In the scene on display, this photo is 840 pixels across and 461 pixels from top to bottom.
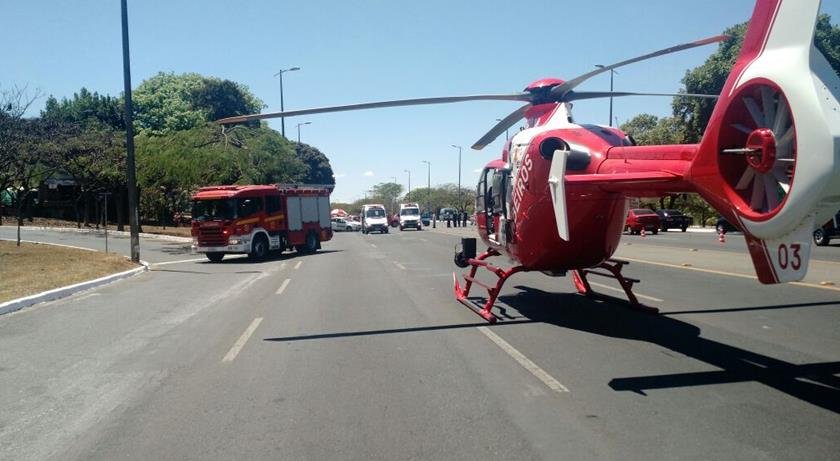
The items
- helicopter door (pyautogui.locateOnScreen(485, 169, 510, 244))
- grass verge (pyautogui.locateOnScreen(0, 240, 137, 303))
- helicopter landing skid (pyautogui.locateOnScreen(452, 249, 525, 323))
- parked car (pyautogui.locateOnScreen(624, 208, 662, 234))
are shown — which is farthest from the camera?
parked car (pyautogui.locateOnScreen(624, 208, 662, 234))

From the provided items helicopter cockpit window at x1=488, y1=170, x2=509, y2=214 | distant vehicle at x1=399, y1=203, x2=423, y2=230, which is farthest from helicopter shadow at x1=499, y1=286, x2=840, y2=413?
distant vehicle at x1=399, y1=203, x2=423, y2=230

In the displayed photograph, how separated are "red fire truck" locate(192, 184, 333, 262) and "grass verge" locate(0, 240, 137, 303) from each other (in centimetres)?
316

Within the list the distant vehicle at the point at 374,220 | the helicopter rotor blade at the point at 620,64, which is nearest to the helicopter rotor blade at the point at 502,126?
the helicopter rotor blade at the point at 620,64

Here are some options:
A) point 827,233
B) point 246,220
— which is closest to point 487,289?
point 246,220

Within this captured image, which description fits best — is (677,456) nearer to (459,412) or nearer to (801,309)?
(459,412)

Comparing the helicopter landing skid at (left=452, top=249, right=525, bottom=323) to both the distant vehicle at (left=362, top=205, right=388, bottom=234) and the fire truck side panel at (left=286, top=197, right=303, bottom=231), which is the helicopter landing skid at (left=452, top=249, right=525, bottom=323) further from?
the distant vehicle at (left=362, top=205, right=388, bottom=234)

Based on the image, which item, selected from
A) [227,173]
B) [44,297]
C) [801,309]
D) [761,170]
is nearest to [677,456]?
[761,170]

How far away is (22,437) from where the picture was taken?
17.7 feet

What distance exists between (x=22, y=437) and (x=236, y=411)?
5.42 feet

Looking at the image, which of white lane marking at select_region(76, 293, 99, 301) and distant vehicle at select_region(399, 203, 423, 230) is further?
distant vehicle at select_region(399, 203, 423, 230)

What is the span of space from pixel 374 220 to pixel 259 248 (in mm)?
27891

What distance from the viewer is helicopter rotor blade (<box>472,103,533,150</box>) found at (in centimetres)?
1152

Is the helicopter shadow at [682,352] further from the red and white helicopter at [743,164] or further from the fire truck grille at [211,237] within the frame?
the fire truck grille at [211,237]

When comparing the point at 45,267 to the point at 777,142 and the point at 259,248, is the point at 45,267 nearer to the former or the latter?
the point at 259,248
